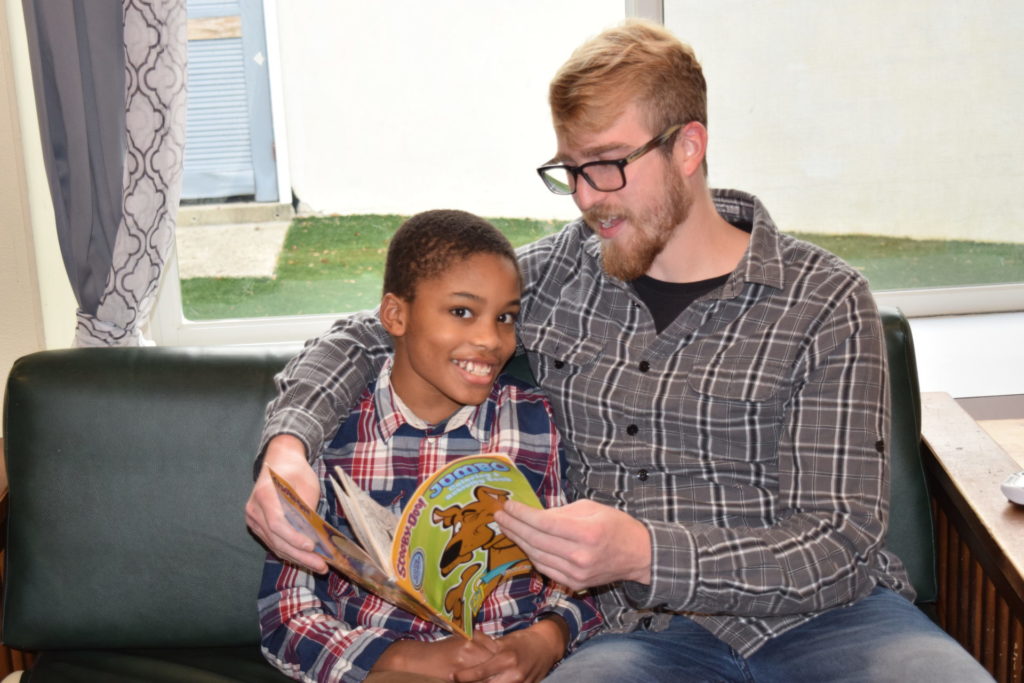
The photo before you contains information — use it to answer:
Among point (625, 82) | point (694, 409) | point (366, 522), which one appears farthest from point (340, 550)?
point (625, 82)

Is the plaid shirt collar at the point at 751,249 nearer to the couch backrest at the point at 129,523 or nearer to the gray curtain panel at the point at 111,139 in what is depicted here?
the couch backrest at the point at 129,523

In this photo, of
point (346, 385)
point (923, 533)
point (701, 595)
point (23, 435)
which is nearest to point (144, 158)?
point (23, 435)

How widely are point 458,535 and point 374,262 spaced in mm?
1907

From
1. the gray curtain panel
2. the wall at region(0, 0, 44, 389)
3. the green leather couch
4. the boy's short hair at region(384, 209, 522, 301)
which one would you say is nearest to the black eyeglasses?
the boy's short hair at region(384, 209, 522, 301)

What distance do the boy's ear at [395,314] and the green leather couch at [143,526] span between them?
0.34m

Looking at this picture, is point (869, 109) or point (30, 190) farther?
point (869, 109)

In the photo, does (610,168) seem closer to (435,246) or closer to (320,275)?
(435,246)

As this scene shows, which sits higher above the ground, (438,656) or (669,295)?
(669,295)

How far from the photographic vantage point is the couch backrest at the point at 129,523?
6.39ft

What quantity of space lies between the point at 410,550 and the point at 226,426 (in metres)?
0.69

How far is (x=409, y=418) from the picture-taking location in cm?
182

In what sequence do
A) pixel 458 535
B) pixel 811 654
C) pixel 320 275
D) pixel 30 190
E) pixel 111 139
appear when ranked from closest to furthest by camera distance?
pixel 458 535 → pixel 811 654 → pixel 111 139 → pixel 30 190 → pixel 320 275

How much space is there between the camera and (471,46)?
10.2 feet

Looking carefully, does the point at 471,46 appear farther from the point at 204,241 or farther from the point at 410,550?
the point at 410,550
